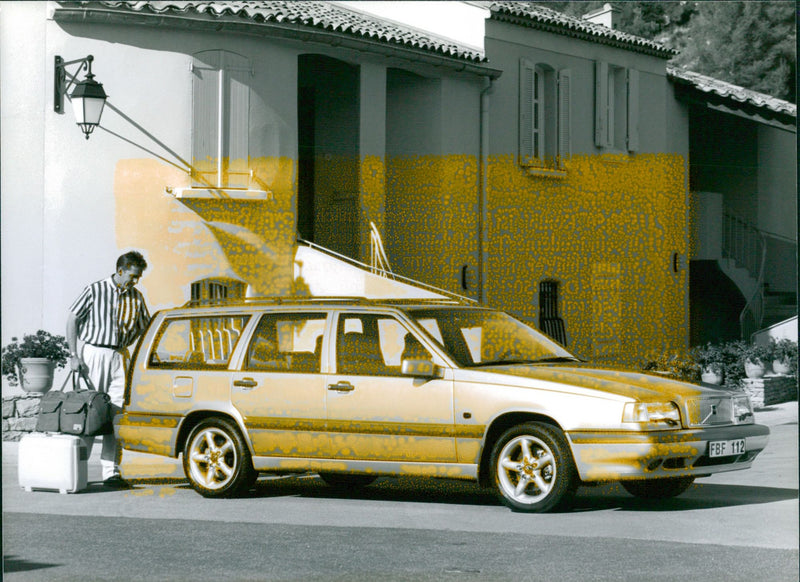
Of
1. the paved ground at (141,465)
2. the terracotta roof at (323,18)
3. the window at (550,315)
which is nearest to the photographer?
the window at (550,315)

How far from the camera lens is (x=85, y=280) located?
689 centimetres

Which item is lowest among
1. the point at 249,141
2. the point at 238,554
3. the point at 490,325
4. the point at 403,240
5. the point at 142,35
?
the point at 238,554

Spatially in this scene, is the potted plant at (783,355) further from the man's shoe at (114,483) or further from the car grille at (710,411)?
the man's shoe at (114,483)

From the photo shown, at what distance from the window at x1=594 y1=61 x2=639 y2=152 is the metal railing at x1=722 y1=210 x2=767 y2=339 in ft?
3.06

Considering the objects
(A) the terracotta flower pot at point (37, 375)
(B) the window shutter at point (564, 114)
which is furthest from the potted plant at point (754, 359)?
(A) the terracotta flower pot at point (37, 375)

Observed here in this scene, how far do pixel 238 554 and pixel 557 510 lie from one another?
65.4 inches


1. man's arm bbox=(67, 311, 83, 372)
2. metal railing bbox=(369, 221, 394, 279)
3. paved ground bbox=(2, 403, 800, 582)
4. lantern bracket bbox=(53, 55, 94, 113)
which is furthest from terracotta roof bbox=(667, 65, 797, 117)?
man's arm bbox=(67, 311, 83, 372)

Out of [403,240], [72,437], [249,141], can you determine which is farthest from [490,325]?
[72,437]

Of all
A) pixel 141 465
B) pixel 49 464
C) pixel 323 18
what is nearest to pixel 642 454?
pixel 49 464

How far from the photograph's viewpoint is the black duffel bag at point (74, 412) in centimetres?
717

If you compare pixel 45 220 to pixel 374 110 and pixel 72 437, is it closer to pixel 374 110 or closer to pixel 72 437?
pixel 72 437

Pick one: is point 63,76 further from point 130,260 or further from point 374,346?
point 374,346

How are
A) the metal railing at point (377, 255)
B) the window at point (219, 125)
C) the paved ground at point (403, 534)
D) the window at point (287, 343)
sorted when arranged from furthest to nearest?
the metal railing at point (377, 255), the window at point (219, 125), the window at point (287, 343), the paved ground at point (403, 534)

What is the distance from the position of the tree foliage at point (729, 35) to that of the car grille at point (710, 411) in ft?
5.26
